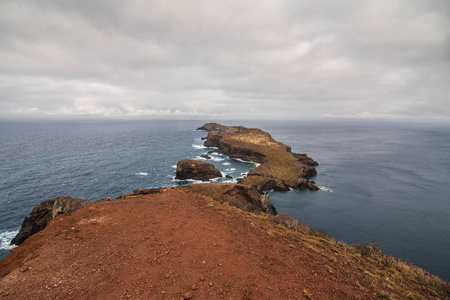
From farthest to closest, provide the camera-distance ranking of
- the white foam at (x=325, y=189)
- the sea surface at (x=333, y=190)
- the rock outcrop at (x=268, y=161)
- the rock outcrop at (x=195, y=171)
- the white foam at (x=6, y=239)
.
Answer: the rock outcrop at (x=195, y=171), the rock outcrop at (x=268, y=161), the white foam at (x=325, y=189), the sea surface at (x=333, y=190), the white foam at (x=6, y=239)

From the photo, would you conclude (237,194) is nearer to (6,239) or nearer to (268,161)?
(6,239)

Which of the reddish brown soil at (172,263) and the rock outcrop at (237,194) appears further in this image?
the rock outcrop at (237,194)

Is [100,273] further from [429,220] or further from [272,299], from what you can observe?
[429,220]

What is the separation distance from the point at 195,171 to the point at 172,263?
52.5m

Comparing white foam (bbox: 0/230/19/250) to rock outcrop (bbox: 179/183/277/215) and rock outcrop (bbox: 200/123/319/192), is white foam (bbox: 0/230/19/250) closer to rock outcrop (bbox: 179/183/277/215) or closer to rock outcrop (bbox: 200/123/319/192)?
rock outcrop (bbox: 179/183/277/215)

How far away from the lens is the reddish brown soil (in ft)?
28.0

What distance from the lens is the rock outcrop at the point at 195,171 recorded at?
201 ft

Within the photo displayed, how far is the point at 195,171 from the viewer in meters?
62.1

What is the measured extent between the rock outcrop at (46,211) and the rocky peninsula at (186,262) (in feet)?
14.5

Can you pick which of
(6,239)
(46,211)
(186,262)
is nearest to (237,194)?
(186,262)

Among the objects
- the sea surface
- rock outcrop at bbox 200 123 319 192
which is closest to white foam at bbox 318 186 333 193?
the sea surface

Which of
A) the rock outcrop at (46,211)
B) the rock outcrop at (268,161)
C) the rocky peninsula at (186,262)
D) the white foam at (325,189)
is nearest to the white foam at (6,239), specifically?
the rock outcrop at (46,211)

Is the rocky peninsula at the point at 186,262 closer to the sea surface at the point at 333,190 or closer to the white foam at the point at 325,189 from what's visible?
the sea surface at the point at 333,190

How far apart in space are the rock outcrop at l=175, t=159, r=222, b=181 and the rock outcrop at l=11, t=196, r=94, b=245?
3635cm
